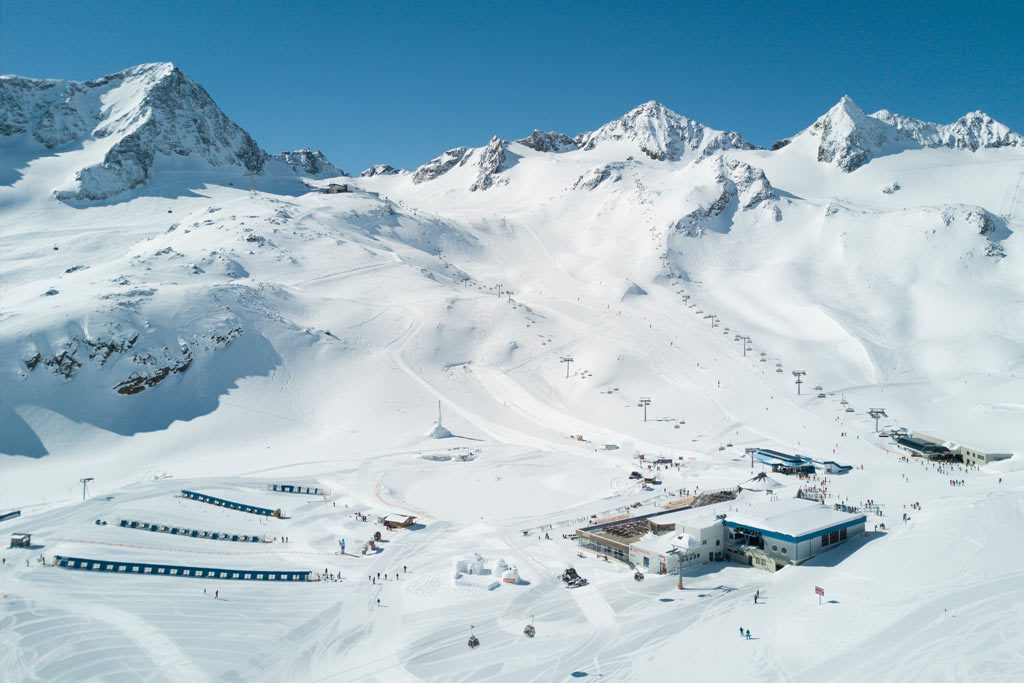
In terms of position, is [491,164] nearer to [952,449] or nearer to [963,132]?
[963,132]

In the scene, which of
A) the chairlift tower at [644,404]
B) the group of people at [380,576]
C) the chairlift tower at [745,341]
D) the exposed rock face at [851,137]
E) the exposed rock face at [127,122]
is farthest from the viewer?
the exposed rock face at [851,137]

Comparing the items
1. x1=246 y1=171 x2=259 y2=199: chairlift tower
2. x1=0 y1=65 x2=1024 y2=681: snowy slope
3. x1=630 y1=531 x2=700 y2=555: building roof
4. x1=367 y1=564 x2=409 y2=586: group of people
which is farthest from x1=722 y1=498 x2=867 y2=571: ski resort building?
x1=246 y1=171 x2=259 y2=199: chairlift tower

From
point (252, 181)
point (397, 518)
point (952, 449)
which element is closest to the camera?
point (397, 518)

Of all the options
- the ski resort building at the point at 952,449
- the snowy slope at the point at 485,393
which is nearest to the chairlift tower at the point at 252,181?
the snowy slope at the point at 485,393

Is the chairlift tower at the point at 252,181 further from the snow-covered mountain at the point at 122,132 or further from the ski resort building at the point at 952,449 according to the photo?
the ski resort building at the point at 952,449

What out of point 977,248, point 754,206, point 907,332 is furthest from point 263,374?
point 977,248

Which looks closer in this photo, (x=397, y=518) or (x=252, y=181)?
(x=397, y=518)

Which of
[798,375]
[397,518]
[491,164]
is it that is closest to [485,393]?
[798,375]
